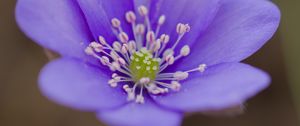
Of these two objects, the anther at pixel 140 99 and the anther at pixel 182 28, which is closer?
the anther at pixel 140 99

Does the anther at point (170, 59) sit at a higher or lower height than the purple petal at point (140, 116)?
higher

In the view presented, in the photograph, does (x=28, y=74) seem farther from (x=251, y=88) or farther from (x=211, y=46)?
(x=251, y=88)

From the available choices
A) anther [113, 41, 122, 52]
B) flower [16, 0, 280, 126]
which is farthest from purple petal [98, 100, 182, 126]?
anther [113, 41, 122, 52]

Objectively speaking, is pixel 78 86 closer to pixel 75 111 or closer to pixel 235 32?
pixel 235 32

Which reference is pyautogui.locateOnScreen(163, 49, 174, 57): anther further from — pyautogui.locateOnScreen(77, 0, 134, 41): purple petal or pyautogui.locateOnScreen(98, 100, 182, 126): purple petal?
pyautogui.locateOnScreen(98, 100, 182, 126): purple petal

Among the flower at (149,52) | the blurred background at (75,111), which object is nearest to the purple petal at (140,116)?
the flower at (149,52)

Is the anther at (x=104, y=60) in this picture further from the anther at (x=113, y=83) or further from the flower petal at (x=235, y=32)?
the flower petal at (x=235, y=32)

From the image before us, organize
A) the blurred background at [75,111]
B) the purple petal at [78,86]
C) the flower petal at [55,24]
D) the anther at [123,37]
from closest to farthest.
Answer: the purple petal at [78,86]
the flower petal at [55,24]
the anther at [123,37]
the blurred background at [75,111]
